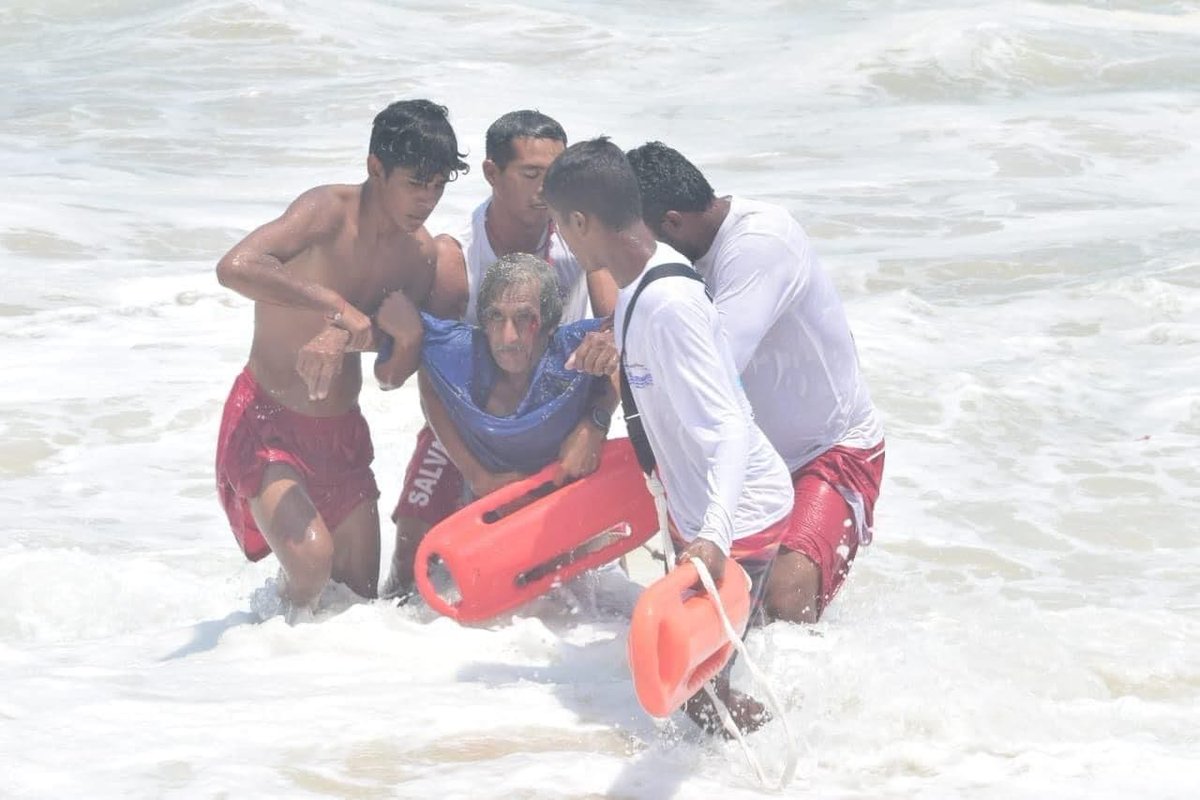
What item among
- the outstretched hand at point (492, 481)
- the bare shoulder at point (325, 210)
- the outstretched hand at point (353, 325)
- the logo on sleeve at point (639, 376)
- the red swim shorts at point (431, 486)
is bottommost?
the red swim shorts at point (431, 486)

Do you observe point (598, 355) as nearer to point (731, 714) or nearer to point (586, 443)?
point (586, 443)

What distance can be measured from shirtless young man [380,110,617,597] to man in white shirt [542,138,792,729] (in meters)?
0.99

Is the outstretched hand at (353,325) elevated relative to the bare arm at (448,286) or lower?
elevated

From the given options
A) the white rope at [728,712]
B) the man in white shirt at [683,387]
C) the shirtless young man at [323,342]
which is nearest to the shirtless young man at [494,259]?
the shirtless young man at [323,342]

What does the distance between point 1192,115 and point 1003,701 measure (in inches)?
599

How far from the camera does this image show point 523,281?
4.96m

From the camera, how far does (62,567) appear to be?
20.9 ft

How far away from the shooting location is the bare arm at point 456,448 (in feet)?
16.6

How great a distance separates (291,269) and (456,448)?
2.47 ft

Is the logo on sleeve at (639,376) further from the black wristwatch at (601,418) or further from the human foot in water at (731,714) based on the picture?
the black wristwatch at (601,418)

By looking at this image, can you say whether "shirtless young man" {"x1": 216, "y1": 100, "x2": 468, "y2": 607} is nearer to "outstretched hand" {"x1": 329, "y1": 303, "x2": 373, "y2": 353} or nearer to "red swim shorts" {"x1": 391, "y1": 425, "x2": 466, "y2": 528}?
"outstretched hand" {"x1": 329, "y1": 303, "x2": 373, "y2": 353}

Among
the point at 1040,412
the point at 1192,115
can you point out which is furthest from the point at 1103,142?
the point at 1040,412

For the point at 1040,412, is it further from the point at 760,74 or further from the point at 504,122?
the point at 760,74

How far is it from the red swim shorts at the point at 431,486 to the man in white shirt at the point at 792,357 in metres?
1.18
